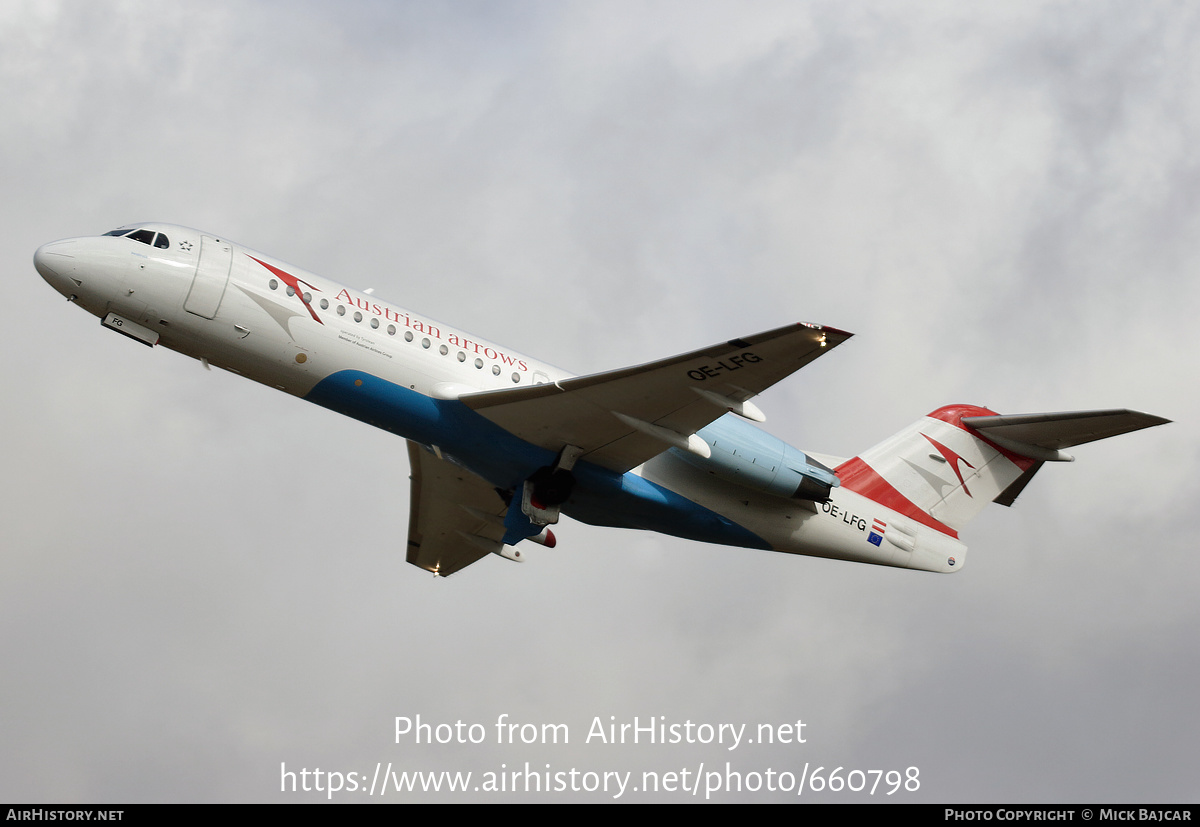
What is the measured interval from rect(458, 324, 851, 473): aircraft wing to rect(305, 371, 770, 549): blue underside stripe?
1.03ft

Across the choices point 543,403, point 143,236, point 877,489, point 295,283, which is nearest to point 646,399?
point 543,403

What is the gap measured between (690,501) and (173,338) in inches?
392

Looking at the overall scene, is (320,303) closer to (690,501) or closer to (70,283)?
(70,283)

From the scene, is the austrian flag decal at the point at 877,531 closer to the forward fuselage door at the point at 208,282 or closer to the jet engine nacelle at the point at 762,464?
the jet engine nacelle at the point at 762,464

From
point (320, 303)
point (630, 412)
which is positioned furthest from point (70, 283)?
point (630, 412)

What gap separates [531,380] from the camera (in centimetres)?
2208

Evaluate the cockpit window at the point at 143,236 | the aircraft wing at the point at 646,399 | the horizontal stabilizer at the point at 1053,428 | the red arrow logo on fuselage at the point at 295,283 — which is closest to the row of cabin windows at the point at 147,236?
the cockpit window at the point at 143,236

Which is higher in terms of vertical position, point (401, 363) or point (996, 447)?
point (996, 447)

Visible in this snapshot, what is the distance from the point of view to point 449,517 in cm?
2730

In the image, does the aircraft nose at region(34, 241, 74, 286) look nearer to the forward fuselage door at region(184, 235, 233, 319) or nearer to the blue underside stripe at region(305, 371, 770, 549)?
the forward fuselage door at region(184, 235, 233, 319)

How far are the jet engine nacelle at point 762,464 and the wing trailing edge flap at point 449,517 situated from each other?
222 inches

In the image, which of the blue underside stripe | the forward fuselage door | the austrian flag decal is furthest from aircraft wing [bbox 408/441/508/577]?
the austrian flag decal

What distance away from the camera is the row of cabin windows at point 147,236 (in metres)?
20.0

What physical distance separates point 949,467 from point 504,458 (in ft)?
34.4
